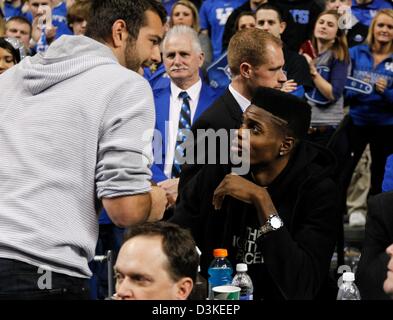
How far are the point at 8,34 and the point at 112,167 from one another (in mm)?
5237

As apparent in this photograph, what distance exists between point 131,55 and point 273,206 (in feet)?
2.88

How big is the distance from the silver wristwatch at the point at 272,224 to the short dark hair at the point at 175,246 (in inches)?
25.6

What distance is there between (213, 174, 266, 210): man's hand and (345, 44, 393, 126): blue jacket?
339cm

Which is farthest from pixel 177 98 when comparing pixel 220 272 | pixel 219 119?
pixel 220 272

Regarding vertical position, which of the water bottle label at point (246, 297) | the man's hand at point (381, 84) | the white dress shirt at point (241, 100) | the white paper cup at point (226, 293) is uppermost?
the white dress shirt at point (241, 100)

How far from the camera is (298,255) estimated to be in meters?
3.32

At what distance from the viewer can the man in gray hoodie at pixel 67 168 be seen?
2.63 m

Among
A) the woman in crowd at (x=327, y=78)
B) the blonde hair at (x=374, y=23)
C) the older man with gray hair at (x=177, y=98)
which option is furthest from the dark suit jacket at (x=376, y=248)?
the blonde hair at (x=374, y=23)

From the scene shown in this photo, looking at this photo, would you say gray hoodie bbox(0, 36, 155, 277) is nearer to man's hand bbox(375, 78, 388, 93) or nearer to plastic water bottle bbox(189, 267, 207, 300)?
plastic water bottle bbox(189, 267, 207, 300)

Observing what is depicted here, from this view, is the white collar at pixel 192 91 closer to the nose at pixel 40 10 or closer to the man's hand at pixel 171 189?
the man's hand at pixel 171 189

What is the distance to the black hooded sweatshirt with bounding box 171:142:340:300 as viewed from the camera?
3.30 meters

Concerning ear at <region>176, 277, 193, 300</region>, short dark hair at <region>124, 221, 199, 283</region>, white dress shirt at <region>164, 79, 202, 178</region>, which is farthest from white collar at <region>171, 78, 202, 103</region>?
ear at <region>176, 277, 193, 300</region>
